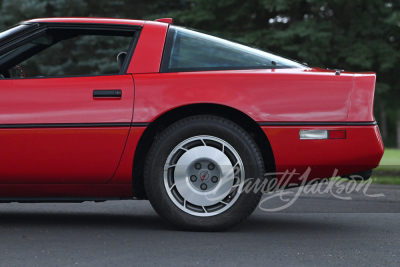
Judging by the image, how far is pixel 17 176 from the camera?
3715 mm

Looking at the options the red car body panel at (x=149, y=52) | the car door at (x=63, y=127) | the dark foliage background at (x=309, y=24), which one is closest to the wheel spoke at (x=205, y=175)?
the car door at (x=63, y=127)

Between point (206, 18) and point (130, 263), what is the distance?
1050cm

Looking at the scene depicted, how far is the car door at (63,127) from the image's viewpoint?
143 inches

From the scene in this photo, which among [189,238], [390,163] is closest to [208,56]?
[189,238]

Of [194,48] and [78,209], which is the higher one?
[194,48]

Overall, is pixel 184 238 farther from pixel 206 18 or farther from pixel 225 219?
pixel 206 18

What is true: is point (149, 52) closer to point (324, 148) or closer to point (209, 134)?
point (209, 134)

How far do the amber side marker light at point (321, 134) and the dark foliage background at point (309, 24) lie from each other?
8053mm

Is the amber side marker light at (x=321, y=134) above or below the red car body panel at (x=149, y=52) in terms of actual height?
below

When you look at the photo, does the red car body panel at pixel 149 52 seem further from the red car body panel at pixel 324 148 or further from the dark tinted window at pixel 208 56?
the red car body panel at pixel 324 148

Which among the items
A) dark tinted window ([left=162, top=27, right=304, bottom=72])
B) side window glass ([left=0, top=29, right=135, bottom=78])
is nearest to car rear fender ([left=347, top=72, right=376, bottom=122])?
dark tinted window ([left=162, top=27, right=304, bottom=72])

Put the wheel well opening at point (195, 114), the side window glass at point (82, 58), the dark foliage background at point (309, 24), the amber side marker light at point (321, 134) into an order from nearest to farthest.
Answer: the amber side marker light at point (321, 134) < the wheel well opening at point (195, 114) < the dark foliage background at point (309, 24) < the side window glass at point (82, 58)

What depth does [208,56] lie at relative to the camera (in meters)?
3.85

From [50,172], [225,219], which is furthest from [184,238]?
[50,172]
